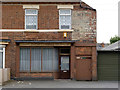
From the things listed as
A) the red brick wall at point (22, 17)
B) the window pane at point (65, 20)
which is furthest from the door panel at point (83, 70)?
the red brick wall at point (22, 17)

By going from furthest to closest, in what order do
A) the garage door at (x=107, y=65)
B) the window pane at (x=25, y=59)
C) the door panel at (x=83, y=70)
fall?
1. the window pane at (x=25, y=59)
2. the garage door at (x=107, y=65)
3. the door panel at (x=83, y=70)

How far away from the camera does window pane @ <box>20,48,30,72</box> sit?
58.0 ft

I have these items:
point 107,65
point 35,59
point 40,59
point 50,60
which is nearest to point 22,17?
point 35,59

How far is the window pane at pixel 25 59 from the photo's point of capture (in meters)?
17.7

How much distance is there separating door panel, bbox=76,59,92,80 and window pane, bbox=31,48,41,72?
3.21 m

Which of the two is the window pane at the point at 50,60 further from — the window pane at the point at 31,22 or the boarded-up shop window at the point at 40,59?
the window pane at the point at 31,22

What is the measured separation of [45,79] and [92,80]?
3798mm

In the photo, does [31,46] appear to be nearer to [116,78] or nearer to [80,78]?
[80,78]

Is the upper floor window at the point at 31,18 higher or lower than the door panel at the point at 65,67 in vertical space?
higher

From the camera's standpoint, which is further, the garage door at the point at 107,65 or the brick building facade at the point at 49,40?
the garage door at the point at 107,65

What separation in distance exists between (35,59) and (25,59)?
82 cm

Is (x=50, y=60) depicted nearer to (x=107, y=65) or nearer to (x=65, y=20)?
(x=65, y=20)

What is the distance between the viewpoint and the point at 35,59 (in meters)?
17.8

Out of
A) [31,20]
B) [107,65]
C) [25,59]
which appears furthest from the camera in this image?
[31,20]
